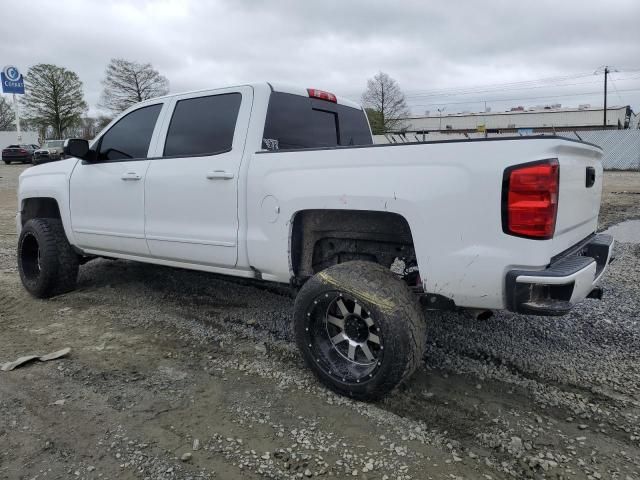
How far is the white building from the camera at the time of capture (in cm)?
7225

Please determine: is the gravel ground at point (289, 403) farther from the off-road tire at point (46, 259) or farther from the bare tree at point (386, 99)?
the bare tree at point (386, 99)

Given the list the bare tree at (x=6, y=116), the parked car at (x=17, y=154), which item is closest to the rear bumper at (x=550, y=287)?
the parked car at (x=17, y=154)

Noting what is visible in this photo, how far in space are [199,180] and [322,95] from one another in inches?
52.2

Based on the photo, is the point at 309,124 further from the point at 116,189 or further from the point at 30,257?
the point at 30,257

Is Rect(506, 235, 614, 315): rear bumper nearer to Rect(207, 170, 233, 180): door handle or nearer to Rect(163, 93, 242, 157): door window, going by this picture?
Rect(207, 170, 233, 180): door handle

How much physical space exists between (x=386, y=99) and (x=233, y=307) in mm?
55955

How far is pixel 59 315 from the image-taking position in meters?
4.66

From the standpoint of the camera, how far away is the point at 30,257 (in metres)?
5.39

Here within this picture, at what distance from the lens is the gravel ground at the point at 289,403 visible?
96.7 inches

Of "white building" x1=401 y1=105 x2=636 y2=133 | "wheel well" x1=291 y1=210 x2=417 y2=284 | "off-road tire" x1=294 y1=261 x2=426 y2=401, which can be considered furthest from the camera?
"white building" x1=401 y1=105 x2=636 y2=133

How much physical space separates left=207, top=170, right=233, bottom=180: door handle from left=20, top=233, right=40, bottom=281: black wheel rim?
2.69m

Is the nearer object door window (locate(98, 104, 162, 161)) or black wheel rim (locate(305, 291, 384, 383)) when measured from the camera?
black wheel rim (locate(305, 291, 384, 383))

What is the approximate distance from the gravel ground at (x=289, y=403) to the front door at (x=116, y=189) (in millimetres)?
695

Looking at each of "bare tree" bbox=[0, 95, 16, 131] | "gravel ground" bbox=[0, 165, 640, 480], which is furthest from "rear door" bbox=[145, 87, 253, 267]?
"bare tree" bbox=[0, 95, 16, 131]
